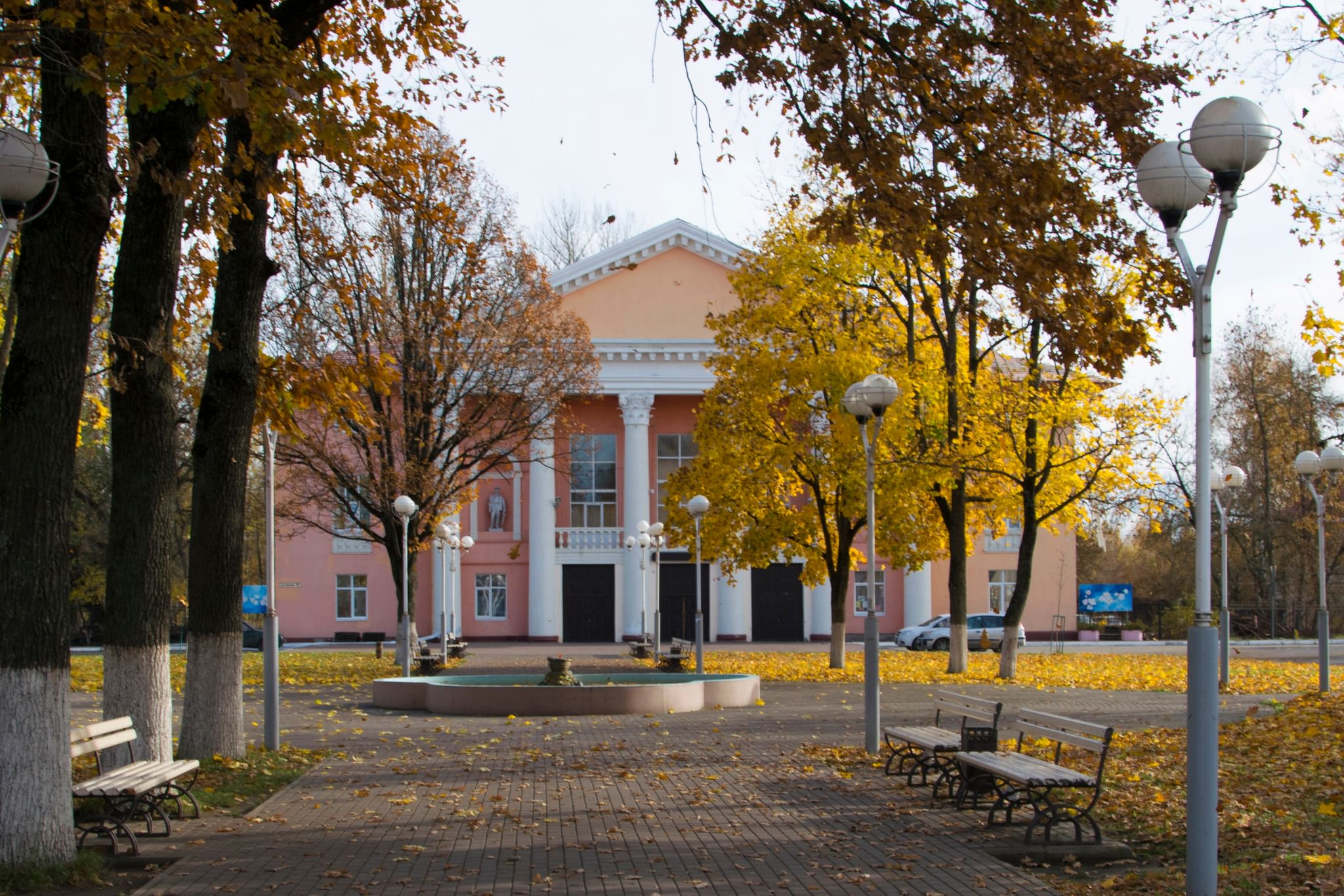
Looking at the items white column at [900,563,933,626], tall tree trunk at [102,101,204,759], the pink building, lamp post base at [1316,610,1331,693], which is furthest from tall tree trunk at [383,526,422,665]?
white column at [900,563,933,626]

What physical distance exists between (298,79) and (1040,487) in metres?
22.8

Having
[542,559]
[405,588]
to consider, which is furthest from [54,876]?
[542,559]

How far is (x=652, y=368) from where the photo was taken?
172 feet

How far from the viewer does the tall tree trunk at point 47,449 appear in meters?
8.23

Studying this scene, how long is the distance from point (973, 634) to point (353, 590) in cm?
2529

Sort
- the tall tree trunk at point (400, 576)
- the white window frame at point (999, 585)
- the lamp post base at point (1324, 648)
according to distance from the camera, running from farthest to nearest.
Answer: the white window frame at point (999, 585) < the tall tree trunk at point (400, 576) < the lamp post base at point (1324, 648)

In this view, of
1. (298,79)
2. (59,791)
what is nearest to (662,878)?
(59,791)

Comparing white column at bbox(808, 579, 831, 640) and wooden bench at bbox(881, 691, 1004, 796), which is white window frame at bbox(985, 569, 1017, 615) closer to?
white column at bbox(808, 579, 831, 640)

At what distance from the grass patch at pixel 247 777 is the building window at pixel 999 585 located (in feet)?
146

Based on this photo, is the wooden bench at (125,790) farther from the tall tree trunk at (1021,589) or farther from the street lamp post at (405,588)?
the tall tree trunk at (1021,589)

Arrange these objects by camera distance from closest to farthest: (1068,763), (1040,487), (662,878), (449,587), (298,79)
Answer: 1. (662,878)
2. (298,79)
3. (1068,763)
4. (1040,487)
5. (449,587)

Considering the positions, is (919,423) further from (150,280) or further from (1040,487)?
(150,280)

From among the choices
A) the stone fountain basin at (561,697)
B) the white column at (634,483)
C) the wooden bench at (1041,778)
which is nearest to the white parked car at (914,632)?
the white column at (634,483)

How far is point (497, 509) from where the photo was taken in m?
55.0
